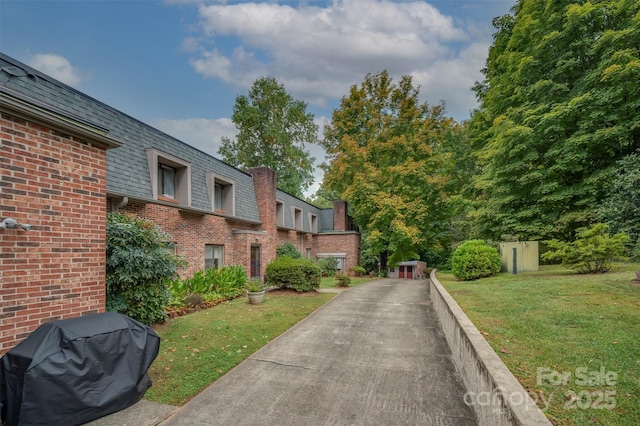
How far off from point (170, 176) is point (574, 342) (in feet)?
37.9

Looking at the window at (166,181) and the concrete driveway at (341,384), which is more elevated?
the window at (166,181)

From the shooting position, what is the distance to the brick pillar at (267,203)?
605 inches

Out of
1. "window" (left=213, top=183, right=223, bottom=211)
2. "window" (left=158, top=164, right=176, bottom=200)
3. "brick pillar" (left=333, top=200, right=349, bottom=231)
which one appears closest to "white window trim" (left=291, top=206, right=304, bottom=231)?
"brick pillar" (left=333, top=200, right=349, bottom=231)

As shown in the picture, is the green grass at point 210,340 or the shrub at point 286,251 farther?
the shrub at point 286,251

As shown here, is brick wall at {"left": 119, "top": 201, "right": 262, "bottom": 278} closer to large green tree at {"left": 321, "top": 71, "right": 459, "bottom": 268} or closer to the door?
the door

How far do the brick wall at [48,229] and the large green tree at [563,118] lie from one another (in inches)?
583

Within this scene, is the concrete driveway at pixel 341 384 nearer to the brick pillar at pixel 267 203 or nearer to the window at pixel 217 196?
the window at pixel 217 196

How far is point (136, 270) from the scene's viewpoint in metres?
5.71

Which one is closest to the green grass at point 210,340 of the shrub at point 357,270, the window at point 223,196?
the window at point 223,196

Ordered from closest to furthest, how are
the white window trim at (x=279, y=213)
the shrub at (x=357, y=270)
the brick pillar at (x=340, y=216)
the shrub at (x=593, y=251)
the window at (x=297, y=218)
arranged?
the shrub at (x=593, y=251) → the white window trim at (x=279, y=213) → the window at (x=297, y=218) → the shrub at (x=357, y=270) → the brick pillar at (x=340, y=216)

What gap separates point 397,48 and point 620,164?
32.3 ft

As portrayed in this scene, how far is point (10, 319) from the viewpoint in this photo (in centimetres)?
331

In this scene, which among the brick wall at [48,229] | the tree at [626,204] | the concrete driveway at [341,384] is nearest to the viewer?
the concrete driveway at [341,384]

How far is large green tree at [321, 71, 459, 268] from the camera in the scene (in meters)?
19.3
